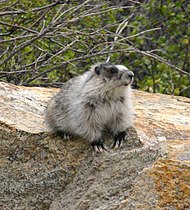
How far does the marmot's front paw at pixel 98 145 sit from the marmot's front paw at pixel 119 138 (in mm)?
108

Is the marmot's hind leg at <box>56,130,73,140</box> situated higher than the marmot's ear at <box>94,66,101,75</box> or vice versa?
the marmot's ear at <box>94,66,101,75</box>

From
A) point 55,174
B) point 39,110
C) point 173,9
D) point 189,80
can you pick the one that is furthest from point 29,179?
point 173,9

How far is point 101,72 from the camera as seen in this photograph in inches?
233

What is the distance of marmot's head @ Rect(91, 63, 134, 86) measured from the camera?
5684 mm

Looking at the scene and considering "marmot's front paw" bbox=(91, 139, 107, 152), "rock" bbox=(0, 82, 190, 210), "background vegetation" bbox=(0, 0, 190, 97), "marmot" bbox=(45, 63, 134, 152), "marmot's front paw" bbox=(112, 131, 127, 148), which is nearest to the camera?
"rock" bbox=(0, 82, 190, 210)

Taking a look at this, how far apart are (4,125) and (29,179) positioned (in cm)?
65

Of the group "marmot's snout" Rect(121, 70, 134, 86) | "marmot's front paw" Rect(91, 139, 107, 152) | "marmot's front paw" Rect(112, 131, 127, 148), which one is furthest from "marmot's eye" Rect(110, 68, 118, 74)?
"marmot's front paw" Rect(91, 139, 107, 152)

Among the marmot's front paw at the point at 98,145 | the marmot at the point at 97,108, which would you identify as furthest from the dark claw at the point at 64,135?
the marmot's front paw at the point at 98,145

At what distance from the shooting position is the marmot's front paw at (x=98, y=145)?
523 cm

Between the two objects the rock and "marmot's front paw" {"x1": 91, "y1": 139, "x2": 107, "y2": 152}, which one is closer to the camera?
the rock

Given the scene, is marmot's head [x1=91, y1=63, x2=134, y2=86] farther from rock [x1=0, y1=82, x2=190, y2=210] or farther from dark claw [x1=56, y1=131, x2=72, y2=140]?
dark claw [x1=56, y1=131, x2=72, y2=140]

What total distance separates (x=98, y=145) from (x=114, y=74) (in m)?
0.86

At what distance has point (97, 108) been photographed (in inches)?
222

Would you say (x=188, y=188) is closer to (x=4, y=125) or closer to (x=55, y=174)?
(x=55, y=174)
